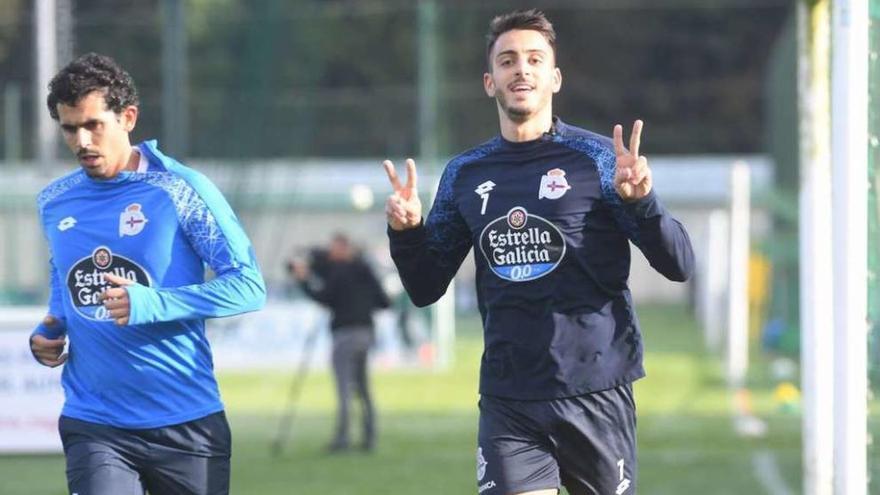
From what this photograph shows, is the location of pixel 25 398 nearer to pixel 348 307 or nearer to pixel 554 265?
pixel 348 307

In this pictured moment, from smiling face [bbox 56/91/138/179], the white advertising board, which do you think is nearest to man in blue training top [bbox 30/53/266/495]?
smiling face [bbox 56/91/138/179]

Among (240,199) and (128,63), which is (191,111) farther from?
(240,199)

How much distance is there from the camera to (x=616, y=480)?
22.1 feet

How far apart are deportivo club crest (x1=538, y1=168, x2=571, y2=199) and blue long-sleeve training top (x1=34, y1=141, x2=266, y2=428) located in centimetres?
106

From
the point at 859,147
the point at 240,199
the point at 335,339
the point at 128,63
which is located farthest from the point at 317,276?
the point at 859,147

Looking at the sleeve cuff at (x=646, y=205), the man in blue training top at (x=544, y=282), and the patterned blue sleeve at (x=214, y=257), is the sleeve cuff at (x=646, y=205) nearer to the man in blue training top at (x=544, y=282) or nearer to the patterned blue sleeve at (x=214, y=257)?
the man in blue training top at (x=544, y=282)

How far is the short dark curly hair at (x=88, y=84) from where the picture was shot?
661 centimetres

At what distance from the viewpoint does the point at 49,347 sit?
6.80 m

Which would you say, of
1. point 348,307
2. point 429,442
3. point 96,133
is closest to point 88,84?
point 96,133

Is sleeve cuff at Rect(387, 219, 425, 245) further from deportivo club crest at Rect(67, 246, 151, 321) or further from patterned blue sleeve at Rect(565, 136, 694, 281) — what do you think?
deportivo club crest at Rect(67, 246, 151, 321)

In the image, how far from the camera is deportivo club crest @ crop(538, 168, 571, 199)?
21.9 ft

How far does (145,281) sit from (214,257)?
0.26 meters

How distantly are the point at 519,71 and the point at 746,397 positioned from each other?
16.6 metres

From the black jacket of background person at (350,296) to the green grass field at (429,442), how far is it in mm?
1205
